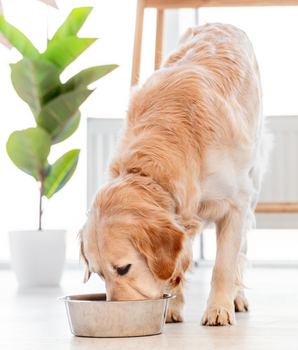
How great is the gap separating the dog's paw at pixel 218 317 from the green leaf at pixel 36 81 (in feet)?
5.80

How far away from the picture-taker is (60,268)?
119 inches

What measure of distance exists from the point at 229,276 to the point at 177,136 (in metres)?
0.52

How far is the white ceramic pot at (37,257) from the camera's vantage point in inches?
117

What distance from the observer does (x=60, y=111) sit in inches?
117

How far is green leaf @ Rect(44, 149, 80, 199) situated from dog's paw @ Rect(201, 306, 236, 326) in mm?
1566

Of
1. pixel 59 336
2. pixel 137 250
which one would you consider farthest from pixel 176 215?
pixel 59 336

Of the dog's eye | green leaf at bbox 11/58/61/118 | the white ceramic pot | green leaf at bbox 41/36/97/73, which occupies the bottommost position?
the white ceramic pot

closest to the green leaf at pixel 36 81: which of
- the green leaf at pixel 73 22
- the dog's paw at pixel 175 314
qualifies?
the green leaf at pixel 73 22

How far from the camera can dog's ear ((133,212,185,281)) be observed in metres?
1.41

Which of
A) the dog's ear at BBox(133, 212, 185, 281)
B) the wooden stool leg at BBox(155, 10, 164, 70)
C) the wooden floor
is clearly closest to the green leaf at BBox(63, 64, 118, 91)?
the wooden stool leg at BBox(155, 10, 164, 70)

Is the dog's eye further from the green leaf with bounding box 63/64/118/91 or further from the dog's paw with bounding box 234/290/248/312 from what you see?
the green leaf with bounding box 63/64/118/91

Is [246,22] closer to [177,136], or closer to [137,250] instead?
[177,136]

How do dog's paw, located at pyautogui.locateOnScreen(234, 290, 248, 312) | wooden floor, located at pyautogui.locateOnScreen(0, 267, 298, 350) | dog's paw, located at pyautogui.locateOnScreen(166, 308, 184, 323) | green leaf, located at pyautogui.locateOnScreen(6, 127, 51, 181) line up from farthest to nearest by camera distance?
green leaf, located at pyautogui.locateOnScreen(6, 127, 51, 181) < dog's paw, located at pyautogui.locateOnScreen(234, 290, 248, 312) < dog's paw, located at pyautogui.locateOnScreen(166, 308, 184, 323) < wooden floor, located at pyautogui.locateOnScreen(0, 267, 298, 350)

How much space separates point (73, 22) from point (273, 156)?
1809mm
